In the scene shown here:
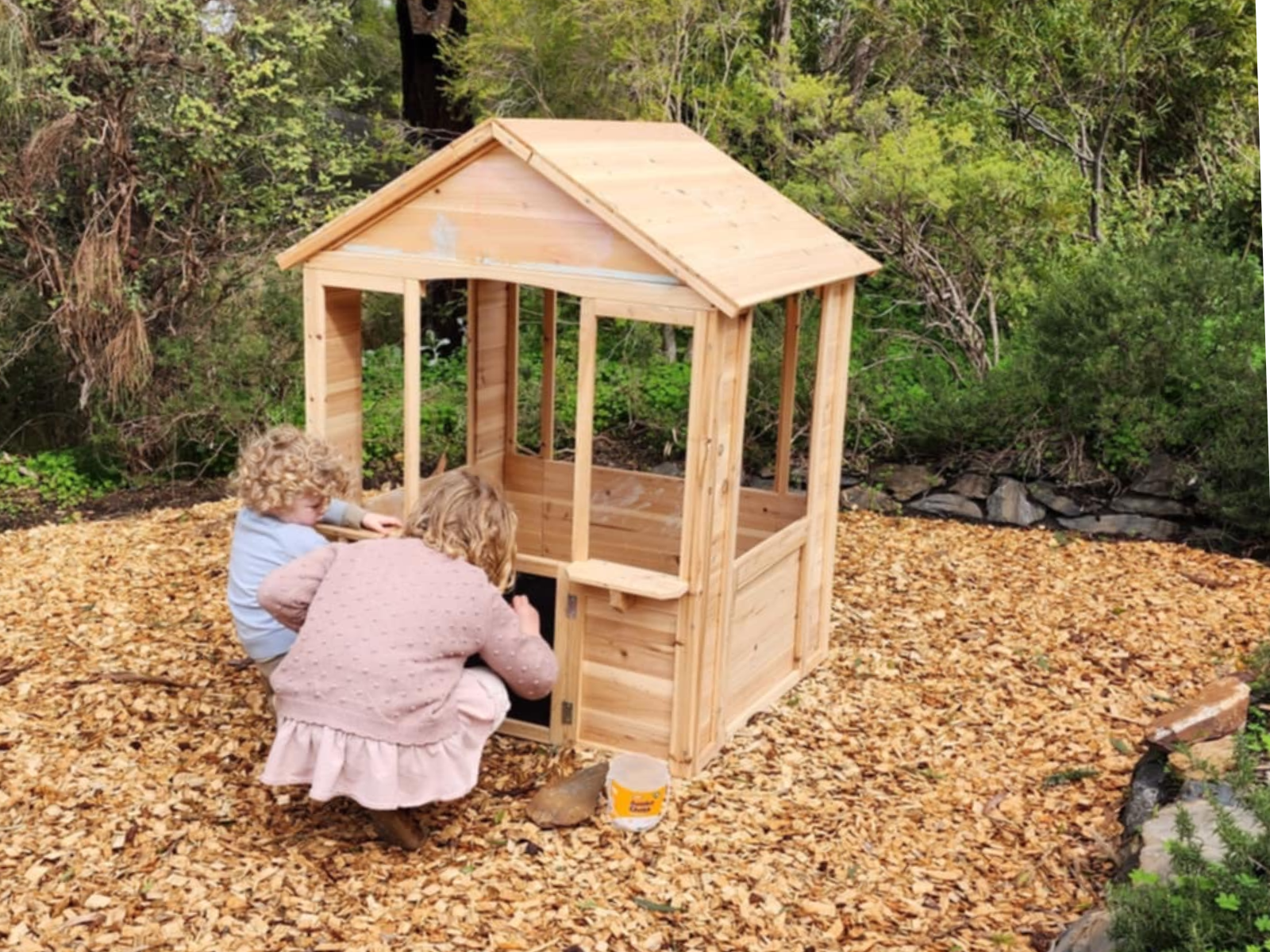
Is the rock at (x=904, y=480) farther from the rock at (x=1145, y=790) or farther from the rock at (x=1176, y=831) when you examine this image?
the rock at (x=1176, y=831)

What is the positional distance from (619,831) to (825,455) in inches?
81.3

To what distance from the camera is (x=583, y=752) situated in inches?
214

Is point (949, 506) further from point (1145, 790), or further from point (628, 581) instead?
point (628, 581)

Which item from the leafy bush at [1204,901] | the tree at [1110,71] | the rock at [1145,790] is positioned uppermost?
the tree at [1110,71]

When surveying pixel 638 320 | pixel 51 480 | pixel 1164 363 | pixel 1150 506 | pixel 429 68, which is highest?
pixel 429 68

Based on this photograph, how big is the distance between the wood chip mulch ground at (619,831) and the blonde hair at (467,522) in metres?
1.09

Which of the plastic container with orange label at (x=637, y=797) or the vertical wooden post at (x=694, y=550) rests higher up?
the vertical wooden post at (x=694, y=550)

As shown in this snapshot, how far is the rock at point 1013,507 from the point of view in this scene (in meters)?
9.05

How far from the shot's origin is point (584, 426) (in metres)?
5.07

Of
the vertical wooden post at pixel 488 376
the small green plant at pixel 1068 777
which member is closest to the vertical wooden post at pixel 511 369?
the vertical wooden post at pixel 488 376

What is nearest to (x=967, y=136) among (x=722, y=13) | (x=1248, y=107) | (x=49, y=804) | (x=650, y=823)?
(x=722, y=13)

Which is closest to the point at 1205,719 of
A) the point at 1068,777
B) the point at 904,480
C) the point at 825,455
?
the point at 1068,777

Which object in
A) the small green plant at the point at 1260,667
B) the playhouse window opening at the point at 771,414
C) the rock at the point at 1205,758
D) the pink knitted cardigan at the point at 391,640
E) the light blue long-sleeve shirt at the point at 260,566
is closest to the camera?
the pink knitted cardigan at the point at 391,640

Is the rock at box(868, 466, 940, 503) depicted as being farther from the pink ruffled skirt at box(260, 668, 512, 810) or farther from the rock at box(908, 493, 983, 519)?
the pink ruffled skirt at box(260, 668, 512, 810)
